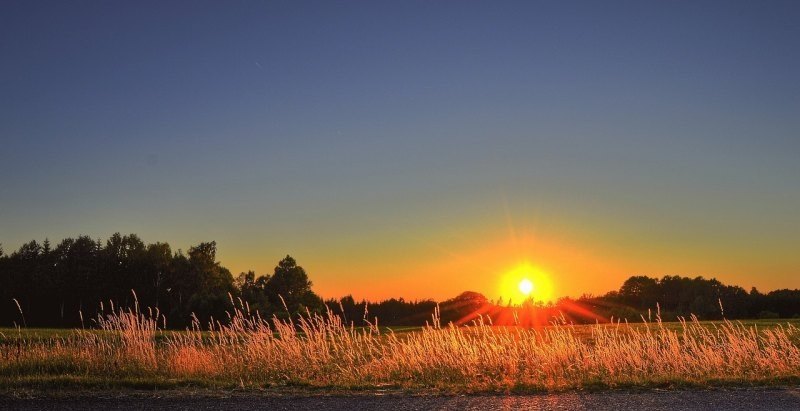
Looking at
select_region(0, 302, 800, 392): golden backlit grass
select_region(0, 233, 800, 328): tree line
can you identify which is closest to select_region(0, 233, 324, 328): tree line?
select_region(0, 233, 800, 328): tree line

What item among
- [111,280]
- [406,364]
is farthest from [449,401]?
[111,280]

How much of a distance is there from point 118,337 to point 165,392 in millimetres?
6070

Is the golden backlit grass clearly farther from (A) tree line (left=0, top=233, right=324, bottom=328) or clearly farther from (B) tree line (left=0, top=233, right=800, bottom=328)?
(A) tree line (left=0, top=233, right=324, bottom=328)

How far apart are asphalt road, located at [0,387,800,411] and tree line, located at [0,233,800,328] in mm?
43500

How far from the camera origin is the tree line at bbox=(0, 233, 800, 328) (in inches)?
2331

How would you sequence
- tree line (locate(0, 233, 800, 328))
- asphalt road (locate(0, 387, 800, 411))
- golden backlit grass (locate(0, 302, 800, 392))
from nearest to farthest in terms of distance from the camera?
1. asphalt road (locate(0, 387, 800, 411))
2. golden backlit grass (locate(0, 302, 800, 392))
3. tree line (locate(0, 233, 800, 328))

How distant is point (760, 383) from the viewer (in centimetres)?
1266

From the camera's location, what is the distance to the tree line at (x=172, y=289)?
194 feet

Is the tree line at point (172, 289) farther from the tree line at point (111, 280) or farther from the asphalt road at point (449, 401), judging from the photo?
the asphalt road at point (449, 401)

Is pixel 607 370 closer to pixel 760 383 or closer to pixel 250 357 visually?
pixel 760 383

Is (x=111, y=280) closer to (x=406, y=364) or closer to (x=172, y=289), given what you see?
(x=172, y=289)

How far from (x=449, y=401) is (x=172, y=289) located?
68940mm

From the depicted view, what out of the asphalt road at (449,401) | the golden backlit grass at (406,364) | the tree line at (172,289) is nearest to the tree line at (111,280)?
the tree line at (172,289)

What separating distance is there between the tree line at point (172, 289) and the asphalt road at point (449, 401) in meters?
43.5
